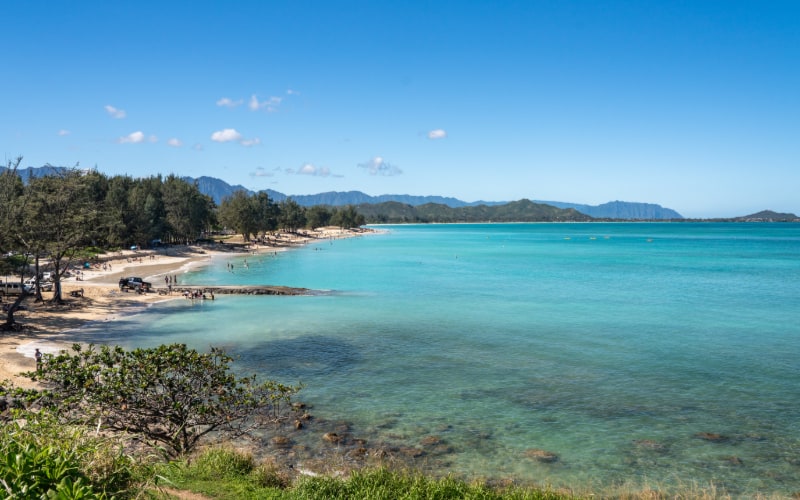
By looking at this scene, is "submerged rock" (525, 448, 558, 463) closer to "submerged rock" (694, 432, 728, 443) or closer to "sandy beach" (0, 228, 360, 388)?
"submerged rock" (694, 432, 728, 443)

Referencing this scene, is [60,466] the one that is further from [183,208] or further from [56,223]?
[183,208]

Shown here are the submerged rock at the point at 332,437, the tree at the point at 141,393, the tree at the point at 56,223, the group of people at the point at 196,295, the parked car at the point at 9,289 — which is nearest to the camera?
the tree at the point at 141,393

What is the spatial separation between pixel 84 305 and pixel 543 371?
148ft

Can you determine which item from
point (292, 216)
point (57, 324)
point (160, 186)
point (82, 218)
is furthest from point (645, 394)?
point (292, 216)

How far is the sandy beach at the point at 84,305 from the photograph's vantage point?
106ft

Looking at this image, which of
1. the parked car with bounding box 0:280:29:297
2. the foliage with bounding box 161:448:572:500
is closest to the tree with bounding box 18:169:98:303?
the parked car with bounding box 0:280:29:297

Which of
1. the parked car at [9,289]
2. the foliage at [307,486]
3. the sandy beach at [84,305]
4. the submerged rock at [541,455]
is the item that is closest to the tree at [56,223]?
the sandy beach at [84,305]

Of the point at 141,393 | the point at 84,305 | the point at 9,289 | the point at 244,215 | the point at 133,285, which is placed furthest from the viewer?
the point at 244,215

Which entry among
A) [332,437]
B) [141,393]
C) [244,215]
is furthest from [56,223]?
[244,215]

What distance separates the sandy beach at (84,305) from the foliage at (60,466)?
20360 mm

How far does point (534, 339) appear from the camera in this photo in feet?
125

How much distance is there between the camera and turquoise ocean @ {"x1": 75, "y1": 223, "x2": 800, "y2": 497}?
19.1m

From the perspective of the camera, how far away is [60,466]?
→ 7.57 m

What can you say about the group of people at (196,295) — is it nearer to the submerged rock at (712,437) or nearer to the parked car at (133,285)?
the parked car at (133,285)
